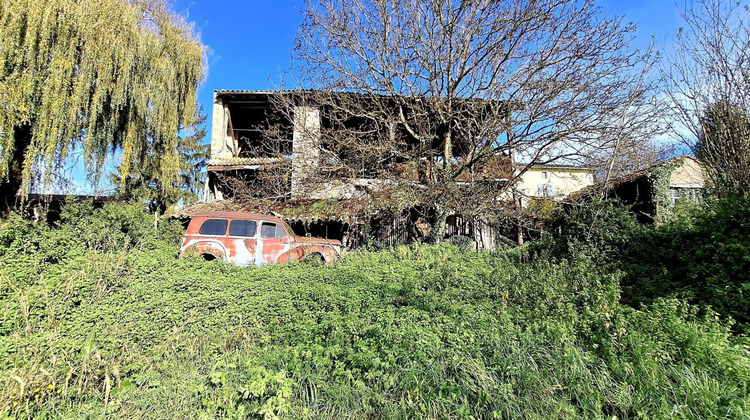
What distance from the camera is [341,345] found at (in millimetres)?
3689

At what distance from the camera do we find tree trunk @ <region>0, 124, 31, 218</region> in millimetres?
8922

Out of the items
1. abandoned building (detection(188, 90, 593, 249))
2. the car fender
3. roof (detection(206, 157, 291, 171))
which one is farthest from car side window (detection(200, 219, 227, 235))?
roof (detection(206, 157, 291, 171))

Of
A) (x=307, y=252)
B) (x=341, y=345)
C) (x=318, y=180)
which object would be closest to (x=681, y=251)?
(x=341, y=345)

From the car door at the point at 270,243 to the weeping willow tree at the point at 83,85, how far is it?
597 cm

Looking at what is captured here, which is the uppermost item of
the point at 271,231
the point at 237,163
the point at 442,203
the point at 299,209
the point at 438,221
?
the point at 237,163

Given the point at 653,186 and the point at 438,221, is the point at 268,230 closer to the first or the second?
the point at 438,221

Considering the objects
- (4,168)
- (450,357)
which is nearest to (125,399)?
(450,357)

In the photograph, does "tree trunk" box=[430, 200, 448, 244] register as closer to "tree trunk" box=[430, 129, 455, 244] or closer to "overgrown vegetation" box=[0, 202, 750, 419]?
"tree trunk" box=[430, 129, 455, 244]

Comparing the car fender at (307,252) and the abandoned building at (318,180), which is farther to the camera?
the abandoned building at (318,180)

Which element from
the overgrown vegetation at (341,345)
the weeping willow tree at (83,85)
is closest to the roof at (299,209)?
the weeping willow tree at (83,85)

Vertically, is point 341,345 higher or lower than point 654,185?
lower

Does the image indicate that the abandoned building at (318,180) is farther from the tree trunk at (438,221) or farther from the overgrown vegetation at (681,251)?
the overgrown vegetation at (681,251)

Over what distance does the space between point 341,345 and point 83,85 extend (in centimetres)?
1154

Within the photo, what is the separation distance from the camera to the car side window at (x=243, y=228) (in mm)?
8602
